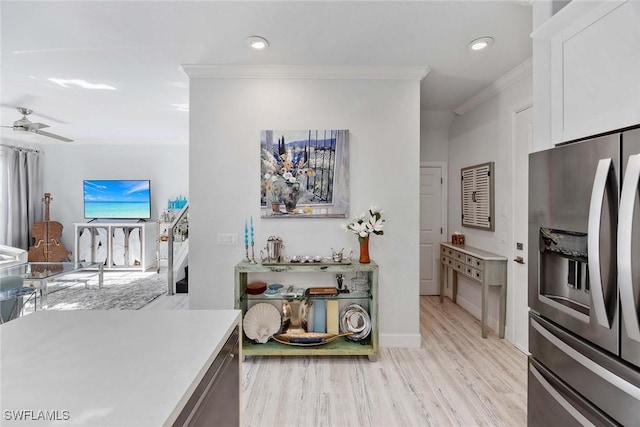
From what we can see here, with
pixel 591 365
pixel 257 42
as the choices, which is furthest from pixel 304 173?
pixel 591 365

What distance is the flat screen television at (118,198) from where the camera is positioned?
231 inches

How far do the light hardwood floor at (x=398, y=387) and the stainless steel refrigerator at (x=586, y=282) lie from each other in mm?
591

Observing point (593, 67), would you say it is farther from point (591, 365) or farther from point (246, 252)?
point (246, 252)

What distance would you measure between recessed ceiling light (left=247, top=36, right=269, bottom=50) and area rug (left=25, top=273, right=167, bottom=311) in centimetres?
363

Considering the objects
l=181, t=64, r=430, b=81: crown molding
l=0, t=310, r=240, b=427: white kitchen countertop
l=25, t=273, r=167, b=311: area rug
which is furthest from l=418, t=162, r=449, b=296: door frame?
l=25, t=273, r=167, b=311: area rug

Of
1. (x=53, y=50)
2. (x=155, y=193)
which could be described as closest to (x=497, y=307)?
(x=53, y=50)

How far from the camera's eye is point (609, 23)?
1.22 metres

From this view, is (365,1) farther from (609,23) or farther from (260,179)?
(260,179)

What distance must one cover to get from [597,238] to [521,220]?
6.45ft

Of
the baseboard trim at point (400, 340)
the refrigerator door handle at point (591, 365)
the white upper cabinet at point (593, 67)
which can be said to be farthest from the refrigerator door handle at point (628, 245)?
the baseboard trim at point (400, 340)

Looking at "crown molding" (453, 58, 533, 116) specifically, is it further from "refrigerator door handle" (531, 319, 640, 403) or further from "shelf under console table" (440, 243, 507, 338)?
"refrigerator door handle" (531, 319, 640, 403)

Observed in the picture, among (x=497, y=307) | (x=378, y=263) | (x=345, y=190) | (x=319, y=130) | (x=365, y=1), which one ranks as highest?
(x=365, y=1)

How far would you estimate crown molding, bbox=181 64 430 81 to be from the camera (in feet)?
8.71

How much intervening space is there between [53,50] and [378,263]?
3402 mm
